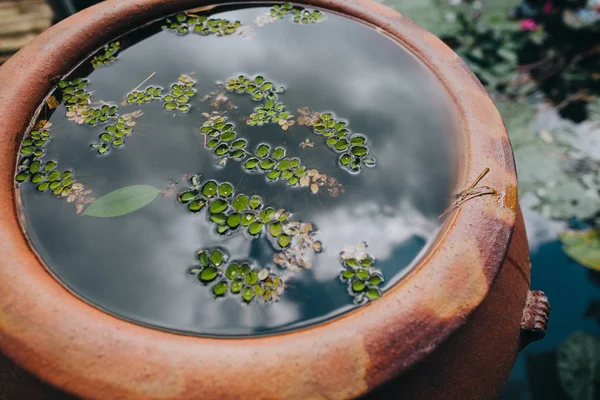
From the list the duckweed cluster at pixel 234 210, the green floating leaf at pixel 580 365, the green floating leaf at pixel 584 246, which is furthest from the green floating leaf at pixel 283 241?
the green floating leaf at pixel 584 246

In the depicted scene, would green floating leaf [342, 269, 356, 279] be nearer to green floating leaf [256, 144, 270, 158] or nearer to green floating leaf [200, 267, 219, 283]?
green floating leaf [200, 267, 219, 283]

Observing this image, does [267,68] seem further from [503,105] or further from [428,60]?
[503,105]

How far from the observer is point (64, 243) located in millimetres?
1092

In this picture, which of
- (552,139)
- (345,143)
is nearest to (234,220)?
(345,143)

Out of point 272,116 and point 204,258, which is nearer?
point 204,258

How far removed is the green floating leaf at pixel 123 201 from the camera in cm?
118

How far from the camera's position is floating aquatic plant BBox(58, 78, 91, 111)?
143cm

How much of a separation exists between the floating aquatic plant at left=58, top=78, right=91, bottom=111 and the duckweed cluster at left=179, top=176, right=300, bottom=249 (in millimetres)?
549

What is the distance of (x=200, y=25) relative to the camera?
1776 mm

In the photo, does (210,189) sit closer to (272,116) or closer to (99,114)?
(272,116)

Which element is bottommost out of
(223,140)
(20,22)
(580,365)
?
(580,365)

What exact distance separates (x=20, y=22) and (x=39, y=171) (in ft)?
8.19

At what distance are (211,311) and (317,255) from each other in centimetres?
31

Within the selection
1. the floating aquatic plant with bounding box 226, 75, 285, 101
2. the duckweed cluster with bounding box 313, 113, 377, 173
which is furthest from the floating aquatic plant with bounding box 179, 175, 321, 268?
the floating aquatic plant with bounding box 226, 75, 285, 101
